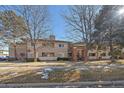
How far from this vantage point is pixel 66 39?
12188 millimetres

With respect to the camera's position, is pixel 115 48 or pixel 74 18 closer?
pixel 115 48

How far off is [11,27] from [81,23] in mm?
3365

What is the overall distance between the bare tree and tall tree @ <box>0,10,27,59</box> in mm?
2163

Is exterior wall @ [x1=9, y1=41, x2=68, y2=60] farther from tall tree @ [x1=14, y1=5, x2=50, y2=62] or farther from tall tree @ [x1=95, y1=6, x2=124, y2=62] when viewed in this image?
tall tree @ [x1=95, y1=6, x2=124, y2=62]

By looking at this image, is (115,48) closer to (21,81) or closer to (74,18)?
(74,18)

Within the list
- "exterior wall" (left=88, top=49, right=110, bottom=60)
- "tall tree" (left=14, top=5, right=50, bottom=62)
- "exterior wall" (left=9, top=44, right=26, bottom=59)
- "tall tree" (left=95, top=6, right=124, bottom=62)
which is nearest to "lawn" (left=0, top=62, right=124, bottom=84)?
"exterior wall" (left=88, top=49, right=110, bottom=60)

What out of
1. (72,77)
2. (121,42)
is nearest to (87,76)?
(72,77)

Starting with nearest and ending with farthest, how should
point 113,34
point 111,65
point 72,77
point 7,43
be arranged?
point 72,77, point 113,34, point 111,65, point 7,43

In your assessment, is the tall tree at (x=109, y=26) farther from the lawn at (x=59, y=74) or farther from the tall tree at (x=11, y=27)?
the tall tree at (x=11, y=27)

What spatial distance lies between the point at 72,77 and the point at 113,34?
8.27ft

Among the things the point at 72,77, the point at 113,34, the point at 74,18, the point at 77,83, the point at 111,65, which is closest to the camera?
the point at 77,83

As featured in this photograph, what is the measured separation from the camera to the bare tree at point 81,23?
35.5 feet

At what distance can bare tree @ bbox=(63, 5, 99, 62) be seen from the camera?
35.5ft

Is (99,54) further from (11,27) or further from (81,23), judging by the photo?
(11,27)
